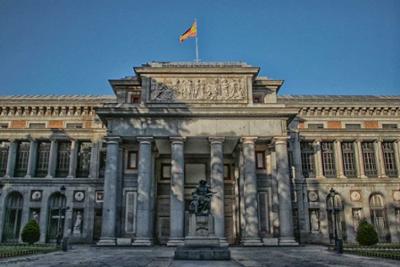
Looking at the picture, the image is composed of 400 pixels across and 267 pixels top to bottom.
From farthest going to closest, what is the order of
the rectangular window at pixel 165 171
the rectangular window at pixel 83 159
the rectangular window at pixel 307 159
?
1. the rectangular window at pixel 307 159
2. the rectangular window at pixel 83 159
3. the rectangular window at pixel 165 171

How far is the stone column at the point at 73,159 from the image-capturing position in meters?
40.5

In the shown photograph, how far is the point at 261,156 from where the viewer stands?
36562mm

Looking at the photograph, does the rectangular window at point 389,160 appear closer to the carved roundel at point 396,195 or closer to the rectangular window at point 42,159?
the carved roundel at point 396,195

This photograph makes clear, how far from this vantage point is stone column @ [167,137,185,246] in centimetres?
3050

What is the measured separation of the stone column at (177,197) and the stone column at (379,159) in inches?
930

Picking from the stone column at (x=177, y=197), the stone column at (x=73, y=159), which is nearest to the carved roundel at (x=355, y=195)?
the stone column at (x=177, y=197)

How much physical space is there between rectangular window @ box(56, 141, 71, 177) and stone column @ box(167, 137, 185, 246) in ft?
51.5

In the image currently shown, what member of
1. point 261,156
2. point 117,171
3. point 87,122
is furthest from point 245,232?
point 87,122

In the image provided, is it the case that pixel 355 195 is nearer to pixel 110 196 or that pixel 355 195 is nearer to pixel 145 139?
pixel 145 139

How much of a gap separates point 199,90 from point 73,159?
674 inches

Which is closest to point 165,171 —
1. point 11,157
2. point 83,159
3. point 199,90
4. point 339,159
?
point 83,159

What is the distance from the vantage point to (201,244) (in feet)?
64.8

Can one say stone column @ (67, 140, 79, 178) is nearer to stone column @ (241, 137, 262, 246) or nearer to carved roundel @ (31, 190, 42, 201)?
carved roundel @ (31, 190, 42, 201)

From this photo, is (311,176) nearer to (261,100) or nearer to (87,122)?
(261,100)
